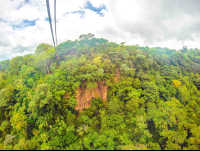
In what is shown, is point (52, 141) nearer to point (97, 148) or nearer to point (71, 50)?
point (97, 148)

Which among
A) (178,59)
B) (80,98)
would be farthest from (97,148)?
(178,59)

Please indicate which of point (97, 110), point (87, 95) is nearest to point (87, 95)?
point (87, 95)

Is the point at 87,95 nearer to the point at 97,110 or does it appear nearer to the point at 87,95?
the point at 87,95

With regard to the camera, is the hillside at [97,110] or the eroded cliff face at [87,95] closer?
the hillside at [97,110]

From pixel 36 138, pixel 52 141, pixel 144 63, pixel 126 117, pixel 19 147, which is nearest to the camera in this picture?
pixel 19 147

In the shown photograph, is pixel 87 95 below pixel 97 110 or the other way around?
the other way around

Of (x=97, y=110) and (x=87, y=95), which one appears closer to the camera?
(x=97, y=110)
